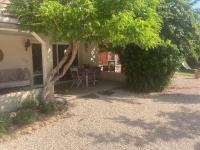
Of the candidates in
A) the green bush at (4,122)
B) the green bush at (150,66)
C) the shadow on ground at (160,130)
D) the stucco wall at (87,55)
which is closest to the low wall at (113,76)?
the stucco wall at (87,55)

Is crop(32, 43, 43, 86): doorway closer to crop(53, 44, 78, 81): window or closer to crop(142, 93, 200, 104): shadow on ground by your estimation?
crop(53, 44, 78, 81): window

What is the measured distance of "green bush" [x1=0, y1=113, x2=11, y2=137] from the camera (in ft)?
25.3

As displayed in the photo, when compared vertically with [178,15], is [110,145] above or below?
below

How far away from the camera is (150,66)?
1341 centimetres

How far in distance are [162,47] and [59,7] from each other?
20.1ft

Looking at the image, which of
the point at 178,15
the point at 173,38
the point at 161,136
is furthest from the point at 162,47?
the point at 161,136

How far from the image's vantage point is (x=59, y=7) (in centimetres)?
795

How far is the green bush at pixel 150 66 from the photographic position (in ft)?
42.8

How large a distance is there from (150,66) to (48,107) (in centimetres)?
550

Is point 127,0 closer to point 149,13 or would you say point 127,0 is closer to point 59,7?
point 149,13

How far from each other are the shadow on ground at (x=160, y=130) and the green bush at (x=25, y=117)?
188 cm

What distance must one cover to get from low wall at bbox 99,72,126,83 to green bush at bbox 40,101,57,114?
21.3 feet

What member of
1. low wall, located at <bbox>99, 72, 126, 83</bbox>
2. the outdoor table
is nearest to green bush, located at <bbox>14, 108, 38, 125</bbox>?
the outdoor table

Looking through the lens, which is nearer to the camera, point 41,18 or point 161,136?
point 161,136
